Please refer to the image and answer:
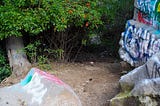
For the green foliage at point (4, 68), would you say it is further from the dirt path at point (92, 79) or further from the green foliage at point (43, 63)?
the dirt path at point (92, 79)

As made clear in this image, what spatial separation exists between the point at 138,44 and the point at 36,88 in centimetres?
285

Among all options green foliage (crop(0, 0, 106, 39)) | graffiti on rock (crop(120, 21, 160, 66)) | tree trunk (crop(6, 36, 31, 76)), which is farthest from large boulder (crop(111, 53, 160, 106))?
tree trunk (crop(6, 36, 31, 76))

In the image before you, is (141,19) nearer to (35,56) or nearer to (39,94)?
(35,56)

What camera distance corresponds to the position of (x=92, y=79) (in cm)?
676

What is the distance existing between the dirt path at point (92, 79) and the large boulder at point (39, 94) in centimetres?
116

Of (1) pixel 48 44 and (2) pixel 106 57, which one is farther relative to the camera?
(2) pixel 106 57

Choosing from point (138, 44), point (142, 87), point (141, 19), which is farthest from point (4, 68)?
point (142, 87)

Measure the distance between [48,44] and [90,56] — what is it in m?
1.46

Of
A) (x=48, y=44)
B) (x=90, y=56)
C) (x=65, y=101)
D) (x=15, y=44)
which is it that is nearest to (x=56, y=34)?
(x=48, y=44)

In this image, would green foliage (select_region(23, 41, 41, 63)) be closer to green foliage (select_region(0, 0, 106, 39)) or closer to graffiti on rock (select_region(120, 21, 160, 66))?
green foliage (select_region(0, 0, 106, 39))

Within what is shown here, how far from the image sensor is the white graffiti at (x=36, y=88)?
4333mm

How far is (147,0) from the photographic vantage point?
677cm

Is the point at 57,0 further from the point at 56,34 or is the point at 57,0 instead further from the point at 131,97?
the point at 131,97

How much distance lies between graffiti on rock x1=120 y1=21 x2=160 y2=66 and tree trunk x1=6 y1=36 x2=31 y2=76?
1.88 metres
